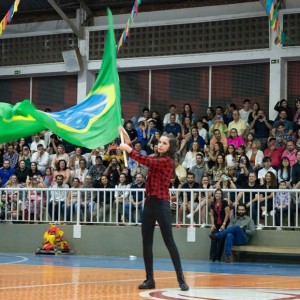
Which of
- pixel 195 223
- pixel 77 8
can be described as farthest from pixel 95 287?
pixel 77 8

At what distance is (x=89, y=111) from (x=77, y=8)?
15477 mm

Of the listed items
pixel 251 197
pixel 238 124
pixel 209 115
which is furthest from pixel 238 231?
pixel 209 115

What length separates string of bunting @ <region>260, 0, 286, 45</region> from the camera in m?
19.4

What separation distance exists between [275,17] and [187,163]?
4.09m

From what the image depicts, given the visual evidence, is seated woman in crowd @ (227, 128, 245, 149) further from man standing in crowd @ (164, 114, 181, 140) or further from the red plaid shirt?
the red plaid shirt

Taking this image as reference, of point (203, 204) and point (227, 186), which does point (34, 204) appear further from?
point (227, 186)

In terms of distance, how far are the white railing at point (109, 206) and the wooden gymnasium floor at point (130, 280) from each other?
1441 millimetres

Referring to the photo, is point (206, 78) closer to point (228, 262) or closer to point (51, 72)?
point (51, 72)

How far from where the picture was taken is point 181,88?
26.1m

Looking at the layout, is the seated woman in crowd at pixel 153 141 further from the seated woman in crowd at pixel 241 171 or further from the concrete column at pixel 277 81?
the concrete column at pixel 277 81

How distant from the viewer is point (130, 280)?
12305mm

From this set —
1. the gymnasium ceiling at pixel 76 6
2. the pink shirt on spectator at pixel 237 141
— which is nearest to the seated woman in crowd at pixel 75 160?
the pink shirt on spectator at pixel 237 141

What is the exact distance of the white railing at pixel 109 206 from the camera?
18.7m

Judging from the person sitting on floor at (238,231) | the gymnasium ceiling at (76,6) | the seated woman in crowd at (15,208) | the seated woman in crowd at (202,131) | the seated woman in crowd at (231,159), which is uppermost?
the gymnasium ceiling at (76,6)
